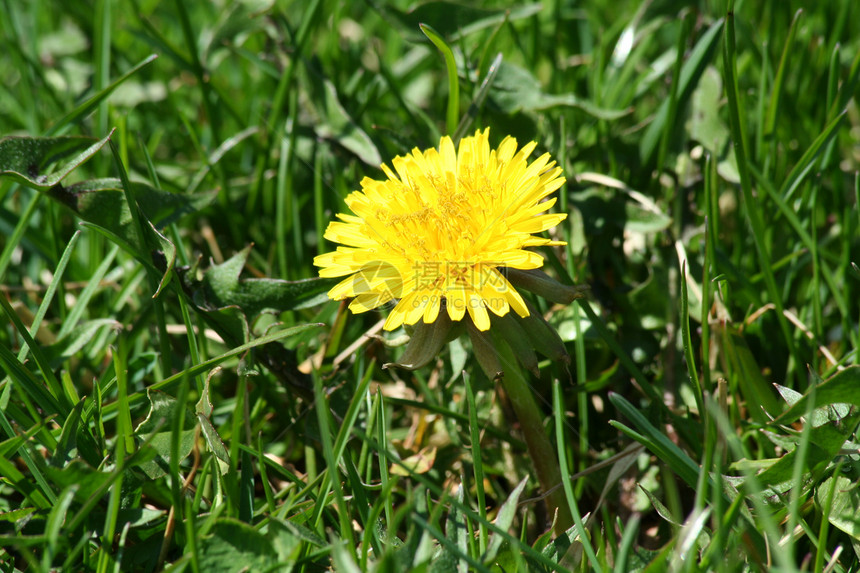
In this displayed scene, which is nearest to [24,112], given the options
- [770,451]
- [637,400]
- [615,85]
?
[615,85]

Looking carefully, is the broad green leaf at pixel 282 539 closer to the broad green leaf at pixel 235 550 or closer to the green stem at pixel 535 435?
the broad green leaf at pixel 235 550

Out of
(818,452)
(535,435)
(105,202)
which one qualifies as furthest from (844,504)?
(105,202)

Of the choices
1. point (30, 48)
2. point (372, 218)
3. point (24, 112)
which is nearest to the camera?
point (372, 218)

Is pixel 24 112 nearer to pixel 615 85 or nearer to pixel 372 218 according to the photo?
pixel 372 218

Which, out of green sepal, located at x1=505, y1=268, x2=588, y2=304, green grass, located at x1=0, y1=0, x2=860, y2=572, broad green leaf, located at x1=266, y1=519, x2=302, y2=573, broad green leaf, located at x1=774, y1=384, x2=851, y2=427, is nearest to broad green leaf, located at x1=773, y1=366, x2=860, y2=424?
green grass, located at x1=0, y1=0, x2=860, y2=572

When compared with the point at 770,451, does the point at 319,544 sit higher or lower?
higher

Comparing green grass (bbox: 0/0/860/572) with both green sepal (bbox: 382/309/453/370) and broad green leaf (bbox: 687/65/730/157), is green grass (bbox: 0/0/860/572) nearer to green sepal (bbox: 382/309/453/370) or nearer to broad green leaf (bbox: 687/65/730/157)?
broad green leaf (bbox: 687/65/730/157)

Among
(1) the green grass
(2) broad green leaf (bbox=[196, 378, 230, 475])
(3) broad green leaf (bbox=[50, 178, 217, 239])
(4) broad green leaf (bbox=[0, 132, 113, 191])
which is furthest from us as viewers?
(3) broad green leaf (bbox=[50, 178, 217, 239])
